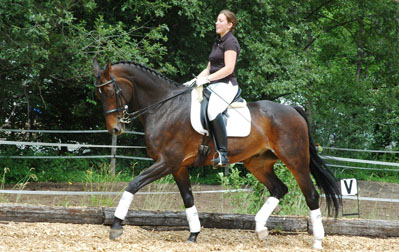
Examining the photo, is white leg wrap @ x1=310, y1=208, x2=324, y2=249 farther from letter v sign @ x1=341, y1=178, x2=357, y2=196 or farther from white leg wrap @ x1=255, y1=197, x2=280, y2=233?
letter v sign @ x1=341, y1=178, x2=357, y2=196

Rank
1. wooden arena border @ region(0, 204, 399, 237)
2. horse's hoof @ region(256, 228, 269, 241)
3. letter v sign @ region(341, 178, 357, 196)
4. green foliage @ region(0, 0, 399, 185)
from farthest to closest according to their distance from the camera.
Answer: green foliage @ region(0, 0, 399, 185), letter v sign @ region(341, 178, 357, 196), wooden arena border @ region(0, 204, 399, 237), horse's hoof @ region(256, 228, 269, 241)

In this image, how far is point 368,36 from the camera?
18.1m

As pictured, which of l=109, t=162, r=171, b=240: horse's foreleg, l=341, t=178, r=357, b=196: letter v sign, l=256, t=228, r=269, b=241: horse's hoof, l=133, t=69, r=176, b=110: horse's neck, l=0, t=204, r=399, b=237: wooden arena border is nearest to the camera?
l=109, t=162, r=171, b=240: horse's foreleg

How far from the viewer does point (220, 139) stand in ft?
20.0

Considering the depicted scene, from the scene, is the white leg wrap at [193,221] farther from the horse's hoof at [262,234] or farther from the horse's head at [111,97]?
the horse's head at [111,97]

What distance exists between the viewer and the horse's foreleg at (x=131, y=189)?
5.81 meters

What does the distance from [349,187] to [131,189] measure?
326 centimetres

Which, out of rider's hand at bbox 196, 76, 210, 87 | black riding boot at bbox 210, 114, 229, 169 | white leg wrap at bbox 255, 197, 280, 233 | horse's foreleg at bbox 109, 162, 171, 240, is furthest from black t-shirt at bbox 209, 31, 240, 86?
white leg wrap at bbox 255, 197, 280, 233

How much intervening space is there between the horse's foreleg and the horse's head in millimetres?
588

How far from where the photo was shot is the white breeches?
6075mm

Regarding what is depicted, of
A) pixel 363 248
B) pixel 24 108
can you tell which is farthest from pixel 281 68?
pixel 363 248

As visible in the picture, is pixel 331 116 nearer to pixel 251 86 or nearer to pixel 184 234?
pixel 251 86

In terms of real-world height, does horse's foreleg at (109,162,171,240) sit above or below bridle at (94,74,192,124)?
below

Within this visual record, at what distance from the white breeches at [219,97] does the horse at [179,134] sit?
29cm
